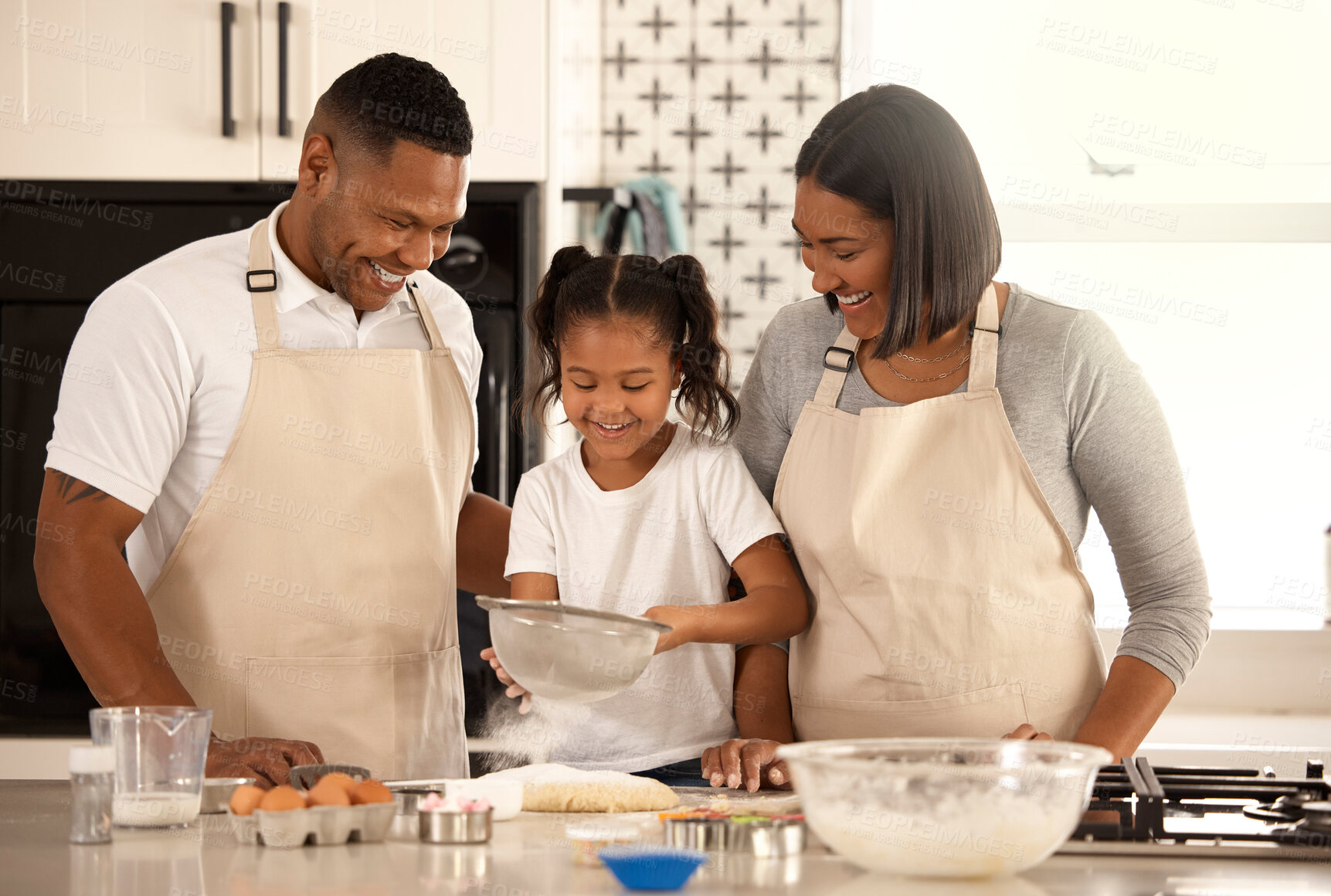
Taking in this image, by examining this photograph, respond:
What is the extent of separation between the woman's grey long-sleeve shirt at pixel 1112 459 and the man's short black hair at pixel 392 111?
0.62m

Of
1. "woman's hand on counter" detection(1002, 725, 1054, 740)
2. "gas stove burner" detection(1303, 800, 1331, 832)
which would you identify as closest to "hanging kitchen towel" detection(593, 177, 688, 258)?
"woman's hand on counter" detection(1002, 725, 1054, 740)

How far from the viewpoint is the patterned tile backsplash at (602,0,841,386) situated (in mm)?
2748

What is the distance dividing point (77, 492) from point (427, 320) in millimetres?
502

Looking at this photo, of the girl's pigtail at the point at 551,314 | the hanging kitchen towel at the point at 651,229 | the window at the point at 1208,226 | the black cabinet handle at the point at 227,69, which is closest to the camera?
the girl's pigtail at the point at 551,314

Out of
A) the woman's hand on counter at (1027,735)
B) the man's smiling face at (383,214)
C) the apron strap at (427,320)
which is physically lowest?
the woman's hand on counter at (1027,735)

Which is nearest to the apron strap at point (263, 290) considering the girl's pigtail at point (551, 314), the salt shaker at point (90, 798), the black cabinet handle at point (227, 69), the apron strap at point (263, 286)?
the apron strap at point (263, 286)

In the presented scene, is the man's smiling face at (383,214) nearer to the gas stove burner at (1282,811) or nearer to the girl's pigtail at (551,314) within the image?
the girl's pigtail at (551,314)

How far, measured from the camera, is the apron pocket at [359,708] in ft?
4.81

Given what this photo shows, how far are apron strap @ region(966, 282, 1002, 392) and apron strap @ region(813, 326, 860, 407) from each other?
0.15 m

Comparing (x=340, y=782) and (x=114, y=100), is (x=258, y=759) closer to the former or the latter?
(x=340, y=782)

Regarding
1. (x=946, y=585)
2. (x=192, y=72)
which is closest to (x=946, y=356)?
(x=946, y=585)

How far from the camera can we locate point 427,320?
164 centimetres

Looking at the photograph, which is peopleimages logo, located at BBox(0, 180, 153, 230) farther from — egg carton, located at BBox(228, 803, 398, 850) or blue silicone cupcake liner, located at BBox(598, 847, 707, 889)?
blue silicone cupcake liner, located at BBox(598, 847, 707, 889)

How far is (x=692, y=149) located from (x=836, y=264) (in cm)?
146
